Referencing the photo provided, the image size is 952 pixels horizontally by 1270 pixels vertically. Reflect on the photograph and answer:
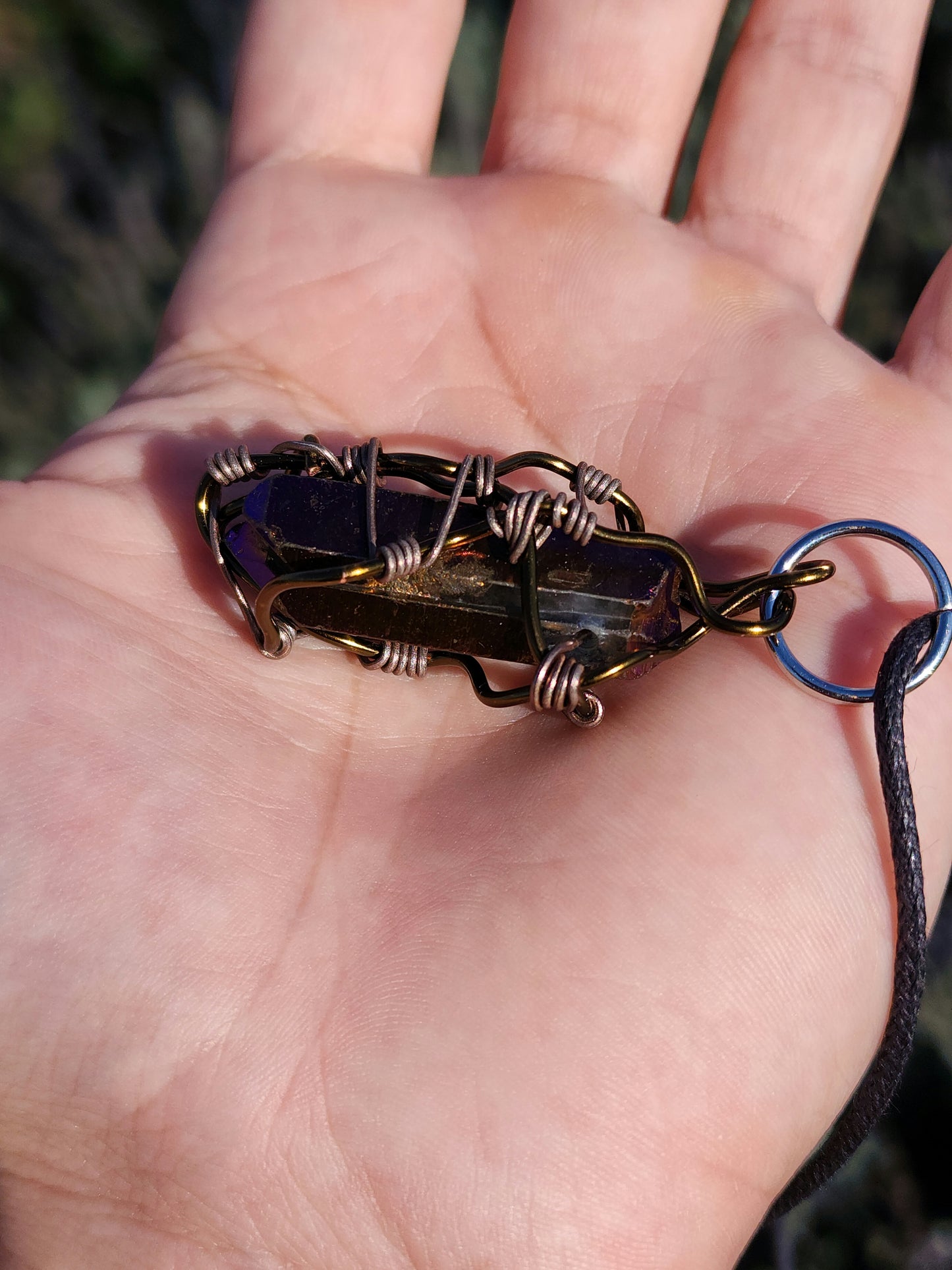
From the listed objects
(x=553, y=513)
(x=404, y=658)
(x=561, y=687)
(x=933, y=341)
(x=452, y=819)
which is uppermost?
(x=933, y=341)

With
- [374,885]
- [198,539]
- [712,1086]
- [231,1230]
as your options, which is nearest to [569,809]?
[374,885]

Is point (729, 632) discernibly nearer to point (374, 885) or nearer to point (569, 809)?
point (569, 809)

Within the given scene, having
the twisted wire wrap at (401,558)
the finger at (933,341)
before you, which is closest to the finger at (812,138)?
the finger at (933,341)

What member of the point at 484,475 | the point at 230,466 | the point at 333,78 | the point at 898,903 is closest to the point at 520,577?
the point at 484,475

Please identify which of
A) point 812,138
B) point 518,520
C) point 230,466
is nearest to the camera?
point 518,520

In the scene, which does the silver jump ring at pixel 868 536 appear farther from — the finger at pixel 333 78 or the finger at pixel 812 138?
the finger at pixel 333 78

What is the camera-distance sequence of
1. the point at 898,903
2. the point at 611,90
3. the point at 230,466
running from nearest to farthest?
the point at 898,903
the point at 230,466
the point at 611,90

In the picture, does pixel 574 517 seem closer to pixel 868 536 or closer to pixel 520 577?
pixel 520 577
